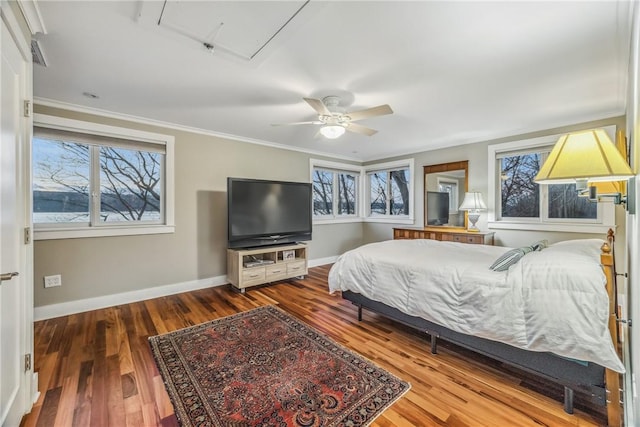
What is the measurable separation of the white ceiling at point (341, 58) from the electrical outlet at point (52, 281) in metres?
1.87

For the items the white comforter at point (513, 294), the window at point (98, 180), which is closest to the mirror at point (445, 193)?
the white comforter at point (513, 294)

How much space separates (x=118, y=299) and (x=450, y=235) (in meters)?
4.64

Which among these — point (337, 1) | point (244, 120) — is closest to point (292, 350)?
point (337, 1)

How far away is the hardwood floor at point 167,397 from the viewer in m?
1.54

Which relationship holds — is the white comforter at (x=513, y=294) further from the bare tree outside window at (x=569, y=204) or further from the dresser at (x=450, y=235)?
the bare tree outside window at (x=569, y=204)

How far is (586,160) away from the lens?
123 cm

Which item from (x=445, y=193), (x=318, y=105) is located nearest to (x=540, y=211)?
(x=445, y=193)

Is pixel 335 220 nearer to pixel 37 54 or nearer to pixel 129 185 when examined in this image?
pixel 129 185

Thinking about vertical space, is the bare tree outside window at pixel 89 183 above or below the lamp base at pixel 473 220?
above

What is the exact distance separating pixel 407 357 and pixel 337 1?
248cm

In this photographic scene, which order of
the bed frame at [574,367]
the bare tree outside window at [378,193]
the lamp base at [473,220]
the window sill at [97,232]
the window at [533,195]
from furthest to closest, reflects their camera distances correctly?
the bare tree outside window at [378,193] → the lamp base at [473,220] → the window at [533,195] → the window sill at [97,232] → the bed frame at [574,367]

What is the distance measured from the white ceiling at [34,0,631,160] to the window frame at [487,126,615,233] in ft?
1.56

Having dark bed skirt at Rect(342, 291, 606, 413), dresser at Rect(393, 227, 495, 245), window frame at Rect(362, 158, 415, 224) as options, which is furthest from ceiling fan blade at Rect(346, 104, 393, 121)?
window frame at Rect(362, 158, 415, 224)

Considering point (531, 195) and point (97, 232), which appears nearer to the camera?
point (97, 232)
